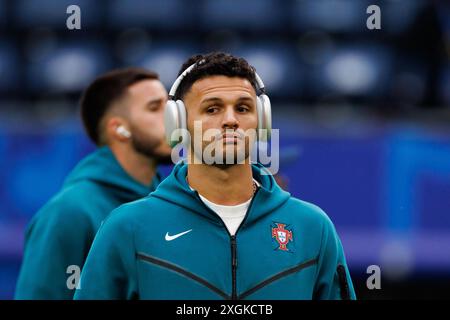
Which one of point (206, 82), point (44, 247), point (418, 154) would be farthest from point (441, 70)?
point (206, 82)

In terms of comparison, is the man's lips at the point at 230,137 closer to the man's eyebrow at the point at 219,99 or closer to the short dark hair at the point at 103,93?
the man's eyebrow at the point at 219,99

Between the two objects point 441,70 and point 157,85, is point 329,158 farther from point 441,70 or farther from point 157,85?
point 157,85

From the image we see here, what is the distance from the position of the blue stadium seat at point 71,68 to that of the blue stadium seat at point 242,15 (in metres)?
0.96

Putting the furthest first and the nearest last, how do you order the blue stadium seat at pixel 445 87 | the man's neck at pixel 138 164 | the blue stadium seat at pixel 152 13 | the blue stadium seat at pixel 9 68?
the blue stadium seat at pixel 152 13
the blue stadium seat at pixel 9 68
the blue stadium seat at pixel 445 87
the man's neck at pixel 138 164

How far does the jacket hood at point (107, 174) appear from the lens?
5031 millimetres

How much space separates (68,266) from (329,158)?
4.38 metres

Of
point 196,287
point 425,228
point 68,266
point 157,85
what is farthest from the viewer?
point 425,228

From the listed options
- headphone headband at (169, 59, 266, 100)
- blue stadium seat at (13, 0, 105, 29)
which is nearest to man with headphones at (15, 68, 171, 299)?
headphone headband at (169, 59, 266, 100)

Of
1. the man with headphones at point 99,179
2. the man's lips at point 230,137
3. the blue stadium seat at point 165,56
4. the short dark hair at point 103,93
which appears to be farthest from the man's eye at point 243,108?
the blue stadium seat at point 165,56

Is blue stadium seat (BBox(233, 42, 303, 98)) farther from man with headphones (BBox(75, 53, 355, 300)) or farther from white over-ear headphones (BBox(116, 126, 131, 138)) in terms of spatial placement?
man with headphones (BBox(75, 53, 355, 300))

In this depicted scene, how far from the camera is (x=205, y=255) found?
10.5ft

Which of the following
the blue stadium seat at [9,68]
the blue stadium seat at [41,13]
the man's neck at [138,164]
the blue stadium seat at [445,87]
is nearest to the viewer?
the man's neck at [138,164]

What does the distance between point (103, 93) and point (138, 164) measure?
1.40ft

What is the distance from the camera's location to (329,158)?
866cm
